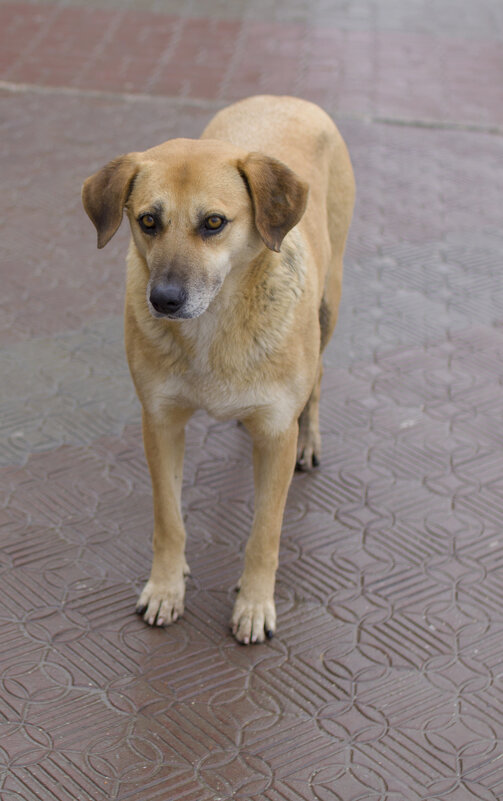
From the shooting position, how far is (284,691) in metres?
3.64

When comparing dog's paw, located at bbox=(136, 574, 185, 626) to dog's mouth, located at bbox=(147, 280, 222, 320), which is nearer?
dog's mouth, located at bbox=(147, 280, 222, 320)

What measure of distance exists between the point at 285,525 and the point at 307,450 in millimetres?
465

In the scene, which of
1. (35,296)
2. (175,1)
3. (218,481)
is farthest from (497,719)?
(175,1)

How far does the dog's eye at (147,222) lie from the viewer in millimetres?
3156

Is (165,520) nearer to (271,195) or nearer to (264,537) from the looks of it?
(264,537)

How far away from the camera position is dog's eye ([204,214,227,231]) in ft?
10.3

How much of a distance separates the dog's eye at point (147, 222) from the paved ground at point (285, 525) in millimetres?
1651

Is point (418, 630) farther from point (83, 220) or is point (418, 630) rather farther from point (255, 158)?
point (83, 220)

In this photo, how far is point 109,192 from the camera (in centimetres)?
332

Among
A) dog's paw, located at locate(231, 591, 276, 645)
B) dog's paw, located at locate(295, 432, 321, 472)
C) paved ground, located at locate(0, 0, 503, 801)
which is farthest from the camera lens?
dog's paw, located at locate(295, 432, 321, 472)

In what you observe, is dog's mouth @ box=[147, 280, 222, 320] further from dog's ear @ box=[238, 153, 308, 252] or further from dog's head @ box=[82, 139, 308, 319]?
dog's ear @ box=[238, 153, 308, 252]

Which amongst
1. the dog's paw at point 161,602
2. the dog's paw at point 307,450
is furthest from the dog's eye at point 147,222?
the dog's paw at point 307,450

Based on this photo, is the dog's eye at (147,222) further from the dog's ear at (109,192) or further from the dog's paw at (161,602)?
the dog's paw at (161,602)

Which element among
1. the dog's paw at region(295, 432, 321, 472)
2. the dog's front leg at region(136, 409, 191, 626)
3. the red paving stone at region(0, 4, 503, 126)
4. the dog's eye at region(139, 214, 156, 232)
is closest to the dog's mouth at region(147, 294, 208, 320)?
the dog's eye at region(139, 214, 156, 232)
